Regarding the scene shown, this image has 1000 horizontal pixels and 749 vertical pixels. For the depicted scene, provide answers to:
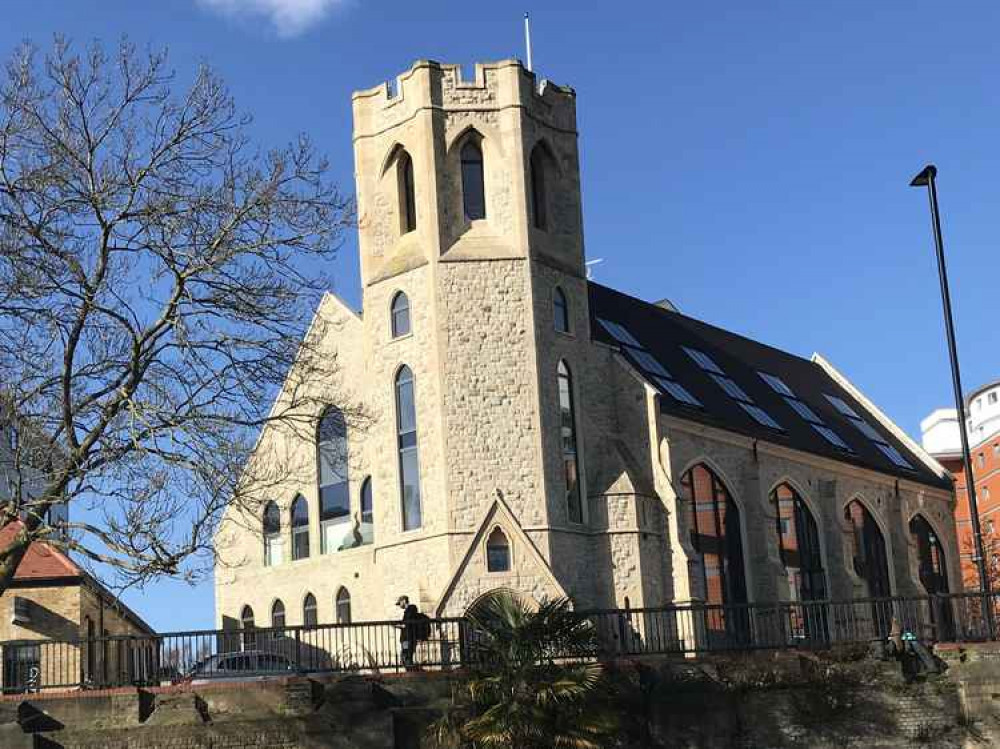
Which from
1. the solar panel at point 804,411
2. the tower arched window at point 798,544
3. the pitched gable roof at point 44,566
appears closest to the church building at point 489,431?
the tower arched window at point 798,544

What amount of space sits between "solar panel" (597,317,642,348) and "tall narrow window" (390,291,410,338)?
857 centimetres

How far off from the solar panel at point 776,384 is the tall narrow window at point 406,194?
18490mm

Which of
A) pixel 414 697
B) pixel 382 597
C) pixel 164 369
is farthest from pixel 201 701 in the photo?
pixel 382 597

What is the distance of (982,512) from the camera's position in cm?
10112

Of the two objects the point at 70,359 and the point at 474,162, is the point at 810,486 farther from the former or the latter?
the point at 70,359

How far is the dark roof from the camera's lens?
43750mm

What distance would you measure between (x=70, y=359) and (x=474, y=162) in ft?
54.5

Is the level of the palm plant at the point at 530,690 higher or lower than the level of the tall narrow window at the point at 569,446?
lower

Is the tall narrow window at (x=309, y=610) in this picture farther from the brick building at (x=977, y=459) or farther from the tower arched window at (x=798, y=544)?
the brick building at (x=977, y=459)

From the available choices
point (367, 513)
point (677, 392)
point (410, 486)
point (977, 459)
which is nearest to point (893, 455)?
point (677, 392)

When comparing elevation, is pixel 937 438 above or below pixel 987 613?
above

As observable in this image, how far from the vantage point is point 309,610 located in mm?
40500

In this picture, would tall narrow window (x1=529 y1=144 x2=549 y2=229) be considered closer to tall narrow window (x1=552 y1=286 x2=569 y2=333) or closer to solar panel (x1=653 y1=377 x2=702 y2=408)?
tall narrow window (x1=552 y1=286 x2=569 y2=333)

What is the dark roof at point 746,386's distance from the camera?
43.8 metres
